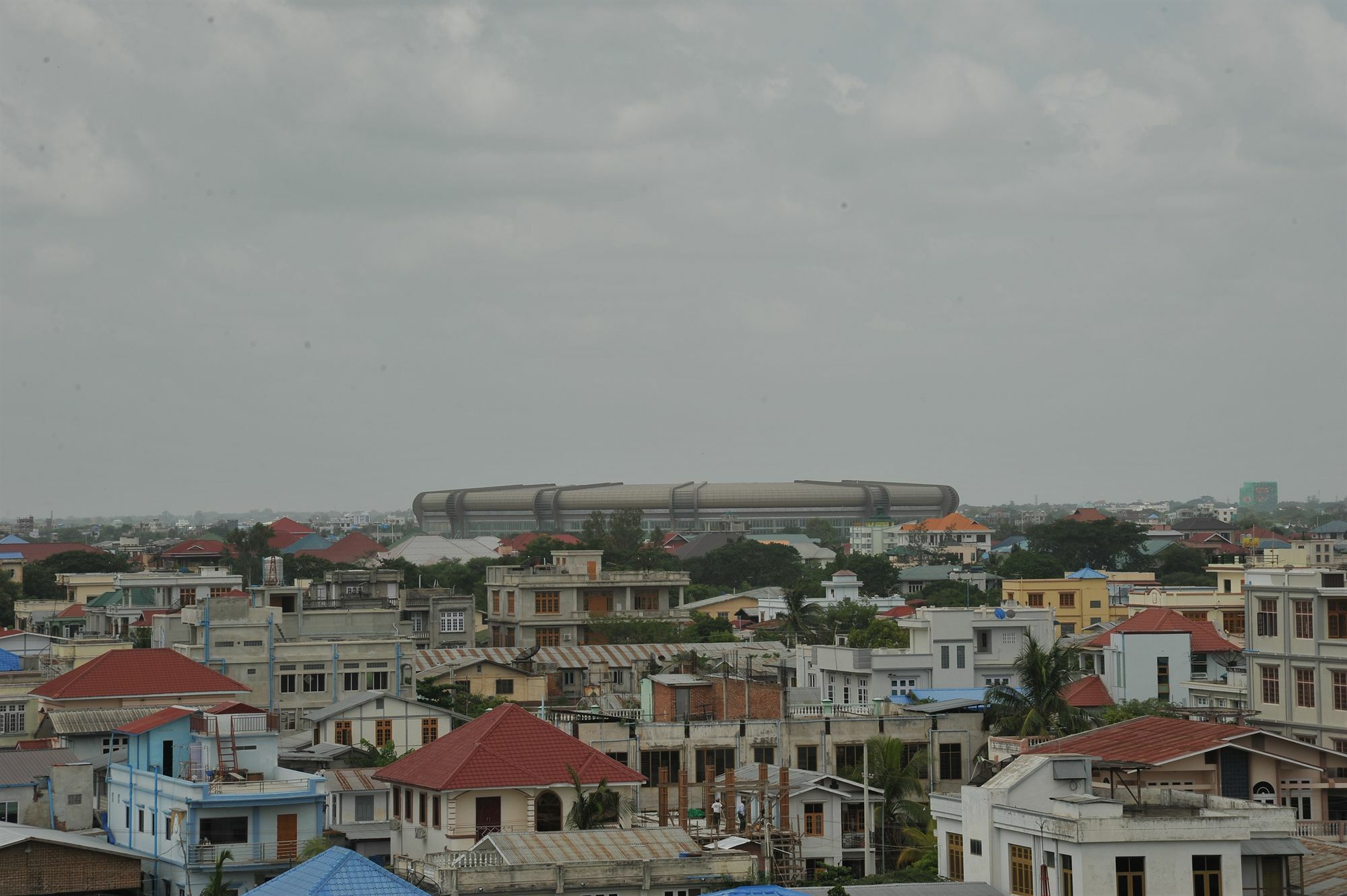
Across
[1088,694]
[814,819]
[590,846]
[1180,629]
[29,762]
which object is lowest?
[814,819]

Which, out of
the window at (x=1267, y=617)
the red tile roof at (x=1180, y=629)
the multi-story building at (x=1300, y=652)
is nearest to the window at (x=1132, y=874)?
the multi-story building at (x=1300, y=652)

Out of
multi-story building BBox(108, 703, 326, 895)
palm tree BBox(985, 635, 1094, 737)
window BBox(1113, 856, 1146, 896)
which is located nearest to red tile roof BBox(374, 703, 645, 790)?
multi-story building BBox(108, 703, 326, 895)

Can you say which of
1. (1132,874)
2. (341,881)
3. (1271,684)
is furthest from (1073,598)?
(341,881)

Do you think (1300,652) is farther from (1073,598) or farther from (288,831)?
(1073,598)

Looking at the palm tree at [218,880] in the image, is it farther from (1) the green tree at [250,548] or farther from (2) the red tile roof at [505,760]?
(1) the green tree at [250,548]

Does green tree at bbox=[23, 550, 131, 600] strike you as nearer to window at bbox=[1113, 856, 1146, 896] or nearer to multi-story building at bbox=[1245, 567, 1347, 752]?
multi-story building at bbox=[1245, 567, 1347, 752]

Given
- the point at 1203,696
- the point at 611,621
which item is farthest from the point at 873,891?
Result: the point at 611,621
